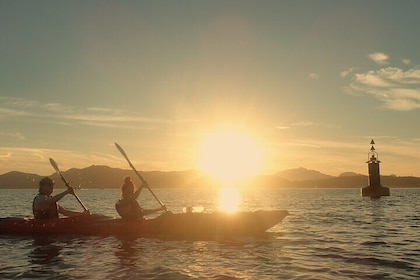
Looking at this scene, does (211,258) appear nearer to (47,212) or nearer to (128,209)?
(128,209)

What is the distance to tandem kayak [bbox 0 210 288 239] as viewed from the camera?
65.0ft

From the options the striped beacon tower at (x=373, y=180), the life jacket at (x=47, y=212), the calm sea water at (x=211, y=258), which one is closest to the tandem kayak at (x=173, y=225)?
the life jacket at (x=47, y=212)

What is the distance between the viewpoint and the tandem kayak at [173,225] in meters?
19.8

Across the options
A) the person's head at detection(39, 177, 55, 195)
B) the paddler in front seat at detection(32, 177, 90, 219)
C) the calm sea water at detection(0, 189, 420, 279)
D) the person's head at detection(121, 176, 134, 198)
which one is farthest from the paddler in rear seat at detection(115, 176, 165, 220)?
the person's head at detection(39, 177, 55, 195)

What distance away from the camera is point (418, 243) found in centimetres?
1994

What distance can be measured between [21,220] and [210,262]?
38.7ft

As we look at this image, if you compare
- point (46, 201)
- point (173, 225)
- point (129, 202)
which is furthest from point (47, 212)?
point (173, 225)

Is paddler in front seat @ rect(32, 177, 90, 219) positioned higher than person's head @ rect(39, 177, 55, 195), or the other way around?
person's head @ rect(39, 177, 55, 195)

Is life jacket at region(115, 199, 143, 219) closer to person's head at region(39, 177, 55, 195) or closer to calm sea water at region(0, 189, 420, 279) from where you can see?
calm sea water at region(0, 189, 420, 279)

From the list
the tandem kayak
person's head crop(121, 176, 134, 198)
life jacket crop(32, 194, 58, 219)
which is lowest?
the tandem kayak

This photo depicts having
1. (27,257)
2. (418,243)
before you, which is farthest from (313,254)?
(27,257)

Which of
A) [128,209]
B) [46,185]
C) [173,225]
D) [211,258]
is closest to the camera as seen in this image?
[211,258]

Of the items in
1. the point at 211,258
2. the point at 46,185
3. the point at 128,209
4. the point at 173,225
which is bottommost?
the point at 211,258

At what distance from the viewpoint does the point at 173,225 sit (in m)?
19.8
